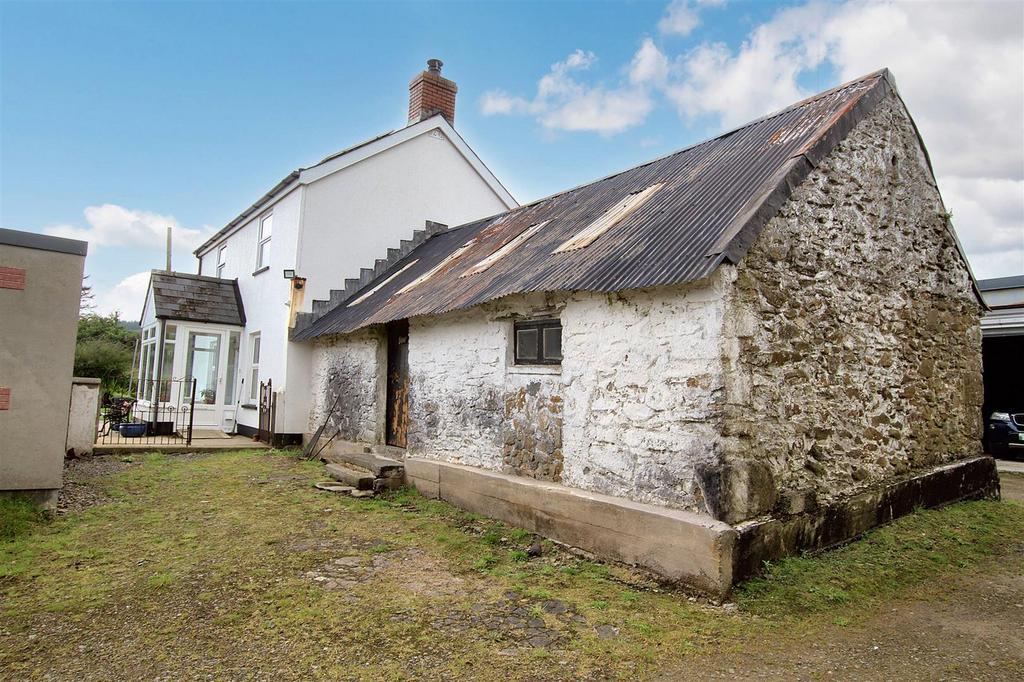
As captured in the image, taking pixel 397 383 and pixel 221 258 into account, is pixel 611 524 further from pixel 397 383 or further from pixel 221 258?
pixel 221 258

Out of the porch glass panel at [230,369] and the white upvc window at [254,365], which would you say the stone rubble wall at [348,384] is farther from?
the porch glass panel at [230,369]

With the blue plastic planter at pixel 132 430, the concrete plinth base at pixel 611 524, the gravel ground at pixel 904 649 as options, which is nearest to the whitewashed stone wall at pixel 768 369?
the concrete plinth base at pixel 611 524

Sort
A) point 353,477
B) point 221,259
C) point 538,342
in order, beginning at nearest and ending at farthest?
point 538,342, point 353,477, point 221,259

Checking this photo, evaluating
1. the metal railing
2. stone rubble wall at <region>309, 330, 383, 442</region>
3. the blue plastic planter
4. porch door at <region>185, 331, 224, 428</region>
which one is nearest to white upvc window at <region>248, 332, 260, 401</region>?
porch door at <region>185, 331, 224, 428</region>

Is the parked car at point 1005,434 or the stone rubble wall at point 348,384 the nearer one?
the stone rubble wall at point 348,384

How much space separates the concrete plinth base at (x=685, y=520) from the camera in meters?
4.87

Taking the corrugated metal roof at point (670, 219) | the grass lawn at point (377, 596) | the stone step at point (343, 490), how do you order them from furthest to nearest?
the stone step at point (343, 490), the corrugated metal roof at point (670, 219), the grass lawn at point (377, 596)

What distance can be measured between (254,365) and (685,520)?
13.0 meters

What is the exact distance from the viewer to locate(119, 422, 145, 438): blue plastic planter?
1355cm

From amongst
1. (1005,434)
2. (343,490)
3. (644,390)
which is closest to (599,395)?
(644,390)

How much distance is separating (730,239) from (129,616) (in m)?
5.63

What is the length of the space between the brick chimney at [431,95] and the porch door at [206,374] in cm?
801

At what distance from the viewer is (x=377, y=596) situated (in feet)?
16.2

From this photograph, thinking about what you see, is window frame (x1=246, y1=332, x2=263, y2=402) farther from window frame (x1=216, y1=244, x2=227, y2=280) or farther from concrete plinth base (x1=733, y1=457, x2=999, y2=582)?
concrete plinth base (x1=733, y1=457, x2=999, y2=582)
